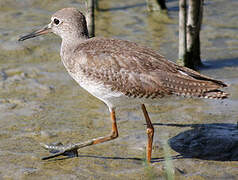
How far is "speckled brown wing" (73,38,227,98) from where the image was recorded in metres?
5.36

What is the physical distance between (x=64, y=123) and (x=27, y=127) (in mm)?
495

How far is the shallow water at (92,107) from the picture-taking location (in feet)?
18.1

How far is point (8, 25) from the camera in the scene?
9742mm

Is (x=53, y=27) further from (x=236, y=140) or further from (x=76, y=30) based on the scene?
(x=236, y=140)

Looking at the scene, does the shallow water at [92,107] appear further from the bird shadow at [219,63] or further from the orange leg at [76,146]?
the orange leg at [76,146]

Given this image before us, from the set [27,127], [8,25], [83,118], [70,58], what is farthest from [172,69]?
[8,25]

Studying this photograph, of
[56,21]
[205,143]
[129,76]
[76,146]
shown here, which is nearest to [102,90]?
[129,76]

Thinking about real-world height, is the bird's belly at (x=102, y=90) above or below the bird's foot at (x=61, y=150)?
above

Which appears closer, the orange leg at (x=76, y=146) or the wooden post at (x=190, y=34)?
the orange leg at (x=76, y=146)

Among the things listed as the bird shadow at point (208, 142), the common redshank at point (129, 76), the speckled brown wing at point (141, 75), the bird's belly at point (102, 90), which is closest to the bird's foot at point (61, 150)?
the common redshank at point (129, 76)

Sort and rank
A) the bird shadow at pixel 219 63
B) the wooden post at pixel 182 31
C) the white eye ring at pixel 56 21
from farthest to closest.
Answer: the bird shadow at pixel 219 63 < the wooden post at pixel 182 31 < the white eye ring at pixel 56 21

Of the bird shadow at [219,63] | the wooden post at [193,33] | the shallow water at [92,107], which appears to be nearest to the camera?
the shallow water at [92,107]

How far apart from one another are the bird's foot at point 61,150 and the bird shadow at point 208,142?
4.02 ft

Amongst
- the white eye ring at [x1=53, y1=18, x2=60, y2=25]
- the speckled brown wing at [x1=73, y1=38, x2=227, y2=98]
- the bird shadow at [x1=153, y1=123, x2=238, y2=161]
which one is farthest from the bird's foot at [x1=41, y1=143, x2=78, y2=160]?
the white eye ring at [x1=53, y1=18, x2=60, y2=25]
